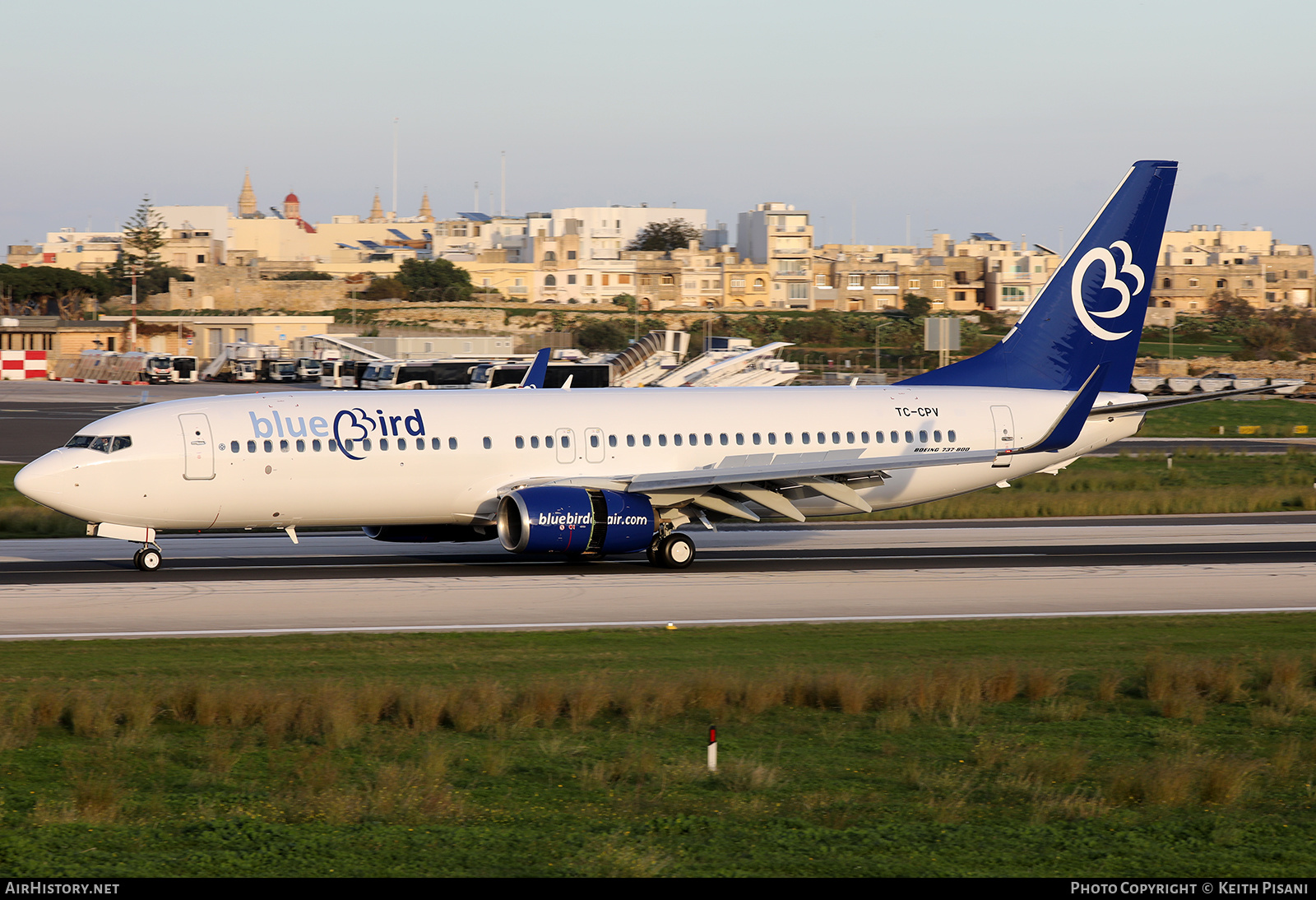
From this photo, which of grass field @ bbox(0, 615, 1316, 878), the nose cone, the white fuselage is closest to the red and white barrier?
the white fuselage

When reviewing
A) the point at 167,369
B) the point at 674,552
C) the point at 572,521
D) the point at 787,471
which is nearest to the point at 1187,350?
the point at 167,369

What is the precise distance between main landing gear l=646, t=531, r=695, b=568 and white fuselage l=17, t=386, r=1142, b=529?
1843 millimetres

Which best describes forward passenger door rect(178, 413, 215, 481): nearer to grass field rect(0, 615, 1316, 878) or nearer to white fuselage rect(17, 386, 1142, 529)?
white fuselage rect(17, 386, 1142, 529)

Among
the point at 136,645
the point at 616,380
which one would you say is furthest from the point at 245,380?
the point at 136,645

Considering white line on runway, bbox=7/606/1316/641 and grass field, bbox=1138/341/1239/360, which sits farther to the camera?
grass field, bbox=1138/341/1239/360

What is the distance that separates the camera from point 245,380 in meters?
125

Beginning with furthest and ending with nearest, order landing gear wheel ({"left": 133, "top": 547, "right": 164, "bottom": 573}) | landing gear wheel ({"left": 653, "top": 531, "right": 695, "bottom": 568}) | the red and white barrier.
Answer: the red and white barrier < landing gear wheel ({"left": 653, "top": 531, "right": 695, "bottom": 568}) < landing gear wheel ({"left": 133, "top": 547, "right": 164, "bottom": 573})

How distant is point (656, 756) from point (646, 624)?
994 centimetres

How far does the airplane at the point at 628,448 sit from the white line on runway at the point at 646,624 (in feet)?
17.8

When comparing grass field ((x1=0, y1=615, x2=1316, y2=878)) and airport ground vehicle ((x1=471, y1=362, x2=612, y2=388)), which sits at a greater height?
airport ground vehicle ((x1=471, y1=362, x2=612, y2=388))

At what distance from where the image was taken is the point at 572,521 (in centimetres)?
3119

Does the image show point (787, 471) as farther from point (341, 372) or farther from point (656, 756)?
point (341, 372)

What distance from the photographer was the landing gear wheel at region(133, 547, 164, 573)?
3203 cm

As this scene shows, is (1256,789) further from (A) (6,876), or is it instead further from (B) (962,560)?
(B) (962,560)
